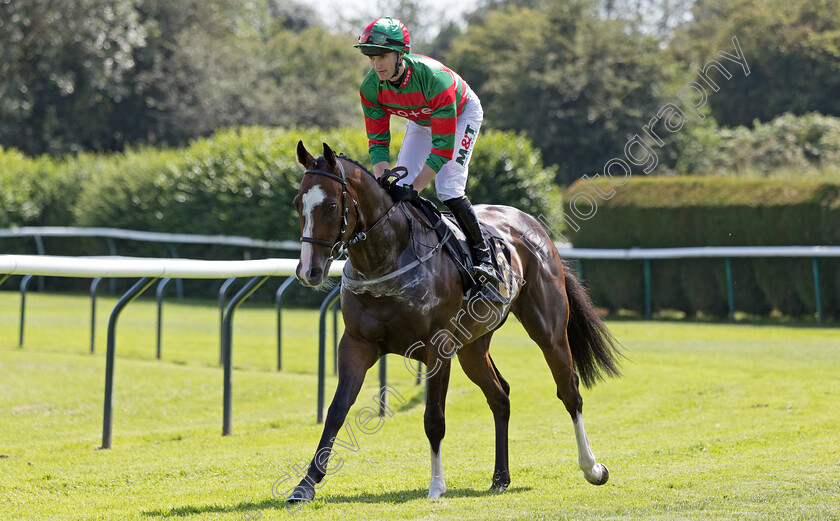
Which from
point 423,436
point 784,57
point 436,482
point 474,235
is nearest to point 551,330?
point 474,235

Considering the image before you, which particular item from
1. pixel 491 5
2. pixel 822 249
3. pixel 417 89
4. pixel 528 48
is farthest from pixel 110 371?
pixel 491 5

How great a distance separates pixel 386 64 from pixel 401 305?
3.94 ft

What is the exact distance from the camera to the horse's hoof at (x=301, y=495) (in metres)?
4.36

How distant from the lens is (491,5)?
53.4 metres

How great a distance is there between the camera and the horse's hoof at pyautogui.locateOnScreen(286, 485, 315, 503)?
171 inches

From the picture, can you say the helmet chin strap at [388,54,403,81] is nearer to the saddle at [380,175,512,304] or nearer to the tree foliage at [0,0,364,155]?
the saddle at [380,175,512,304]

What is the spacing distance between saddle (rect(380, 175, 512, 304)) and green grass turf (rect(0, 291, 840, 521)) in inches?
40.6

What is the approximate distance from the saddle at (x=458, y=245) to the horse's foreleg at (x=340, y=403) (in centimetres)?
73

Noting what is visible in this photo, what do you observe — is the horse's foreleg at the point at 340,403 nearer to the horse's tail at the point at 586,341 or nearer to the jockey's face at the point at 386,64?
the jockey's face at the point at 386,64

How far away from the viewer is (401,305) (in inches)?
182

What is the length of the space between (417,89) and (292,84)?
30.3 m

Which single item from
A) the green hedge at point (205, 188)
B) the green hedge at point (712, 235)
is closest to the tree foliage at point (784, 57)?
the green hedge at point (712, 235)

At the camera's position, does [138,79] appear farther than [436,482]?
Yes

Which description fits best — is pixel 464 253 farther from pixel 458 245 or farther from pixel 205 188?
pixel 205 188
